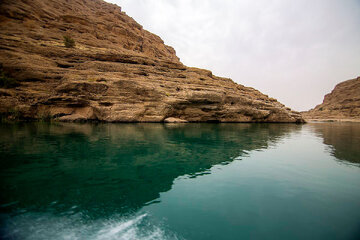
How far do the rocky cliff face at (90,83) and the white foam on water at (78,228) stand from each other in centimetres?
2083

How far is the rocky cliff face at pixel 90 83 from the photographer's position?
20516mm

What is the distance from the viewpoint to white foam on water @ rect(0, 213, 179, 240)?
8.40ft

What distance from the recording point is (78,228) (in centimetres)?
275

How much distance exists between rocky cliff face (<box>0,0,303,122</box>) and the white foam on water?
20832mm

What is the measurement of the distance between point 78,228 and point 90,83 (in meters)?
22.8

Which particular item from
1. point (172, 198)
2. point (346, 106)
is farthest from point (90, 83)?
point (346, 106)

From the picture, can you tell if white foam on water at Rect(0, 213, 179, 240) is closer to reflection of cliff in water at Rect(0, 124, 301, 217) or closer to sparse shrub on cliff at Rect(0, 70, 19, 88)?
reflection of cliff in water at Rect(0, 124, 301, 217)

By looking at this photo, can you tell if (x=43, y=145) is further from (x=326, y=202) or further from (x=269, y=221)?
(x=326, y=202)

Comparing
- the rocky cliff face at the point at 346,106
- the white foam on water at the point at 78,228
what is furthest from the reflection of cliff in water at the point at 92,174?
the rocky cliff face at the point at 346,106

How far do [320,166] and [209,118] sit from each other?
74.2 ft

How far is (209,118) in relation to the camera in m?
29.2

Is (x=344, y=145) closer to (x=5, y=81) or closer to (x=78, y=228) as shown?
(x=78, y=228)

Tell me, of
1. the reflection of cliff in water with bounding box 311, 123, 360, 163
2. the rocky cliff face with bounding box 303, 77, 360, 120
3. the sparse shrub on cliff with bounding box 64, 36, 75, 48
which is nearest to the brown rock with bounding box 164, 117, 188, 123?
the reflection of cliff in water with bounding box 311, 123, 360, 163

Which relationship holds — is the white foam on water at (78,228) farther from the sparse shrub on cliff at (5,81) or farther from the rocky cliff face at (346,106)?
the rocky cliff face at (346,106)
